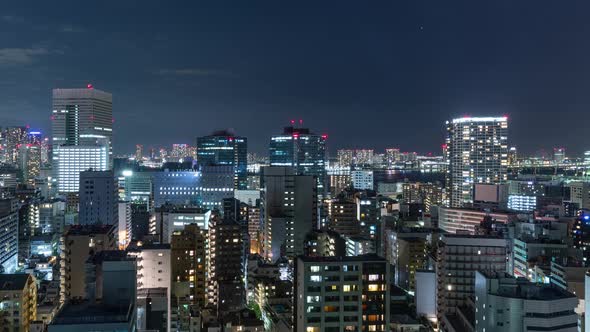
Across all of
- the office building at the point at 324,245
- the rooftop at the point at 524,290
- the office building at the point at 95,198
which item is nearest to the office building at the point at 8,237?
the office building at the point at 95,198

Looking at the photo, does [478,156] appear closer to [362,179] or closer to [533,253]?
[362,179]

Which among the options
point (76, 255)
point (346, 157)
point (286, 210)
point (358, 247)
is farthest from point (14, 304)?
point (346, 157)

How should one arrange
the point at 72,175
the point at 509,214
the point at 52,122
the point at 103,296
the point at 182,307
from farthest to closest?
the point at 52,122
the point at 72,175
the point at 509,214
the point at 182,307
the point at 103,296

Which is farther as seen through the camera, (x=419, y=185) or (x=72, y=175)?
(x=419, y=185)

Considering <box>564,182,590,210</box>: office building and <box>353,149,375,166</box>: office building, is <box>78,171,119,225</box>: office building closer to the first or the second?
<box>564,182,590,210</box>: office building

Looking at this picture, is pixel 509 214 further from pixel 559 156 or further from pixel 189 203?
pixel 559 156

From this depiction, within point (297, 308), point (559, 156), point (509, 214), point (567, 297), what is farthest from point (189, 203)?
point (559, 156)

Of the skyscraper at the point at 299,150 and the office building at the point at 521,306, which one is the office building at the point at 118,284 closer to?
the office building at the point at 521,306
